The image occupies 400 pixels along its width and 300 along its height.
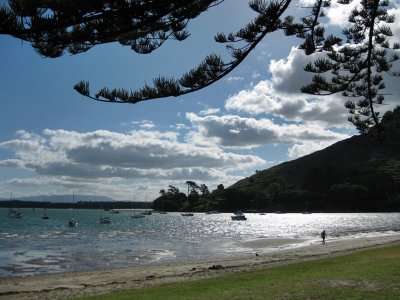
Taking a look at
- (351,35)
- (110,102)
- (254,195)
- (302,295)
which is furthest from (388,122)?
(254,195)

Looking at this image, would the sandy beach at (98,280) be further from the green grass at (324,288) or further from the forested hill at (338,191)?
the forested hill at (338,191)

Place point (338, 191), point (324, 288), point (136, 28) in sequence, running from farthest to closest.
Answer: point (338, 191)
point (324, 288)
point (136, 28)

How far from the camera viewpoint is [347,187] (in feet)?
533

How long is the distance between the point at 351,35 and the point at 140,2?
7754 millimetres

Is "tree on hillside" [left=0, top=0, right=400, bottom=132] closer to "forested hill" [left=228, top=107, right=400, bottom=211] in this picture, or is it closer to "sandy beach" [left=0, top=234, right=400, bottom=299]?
"sandy beach" [left=0, top=234, right=400, bottom=299]

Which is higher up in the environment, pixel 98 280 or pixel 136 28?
pixel 136 28

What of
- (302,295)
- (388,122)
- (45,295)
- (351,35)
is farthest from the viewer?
(45,295)

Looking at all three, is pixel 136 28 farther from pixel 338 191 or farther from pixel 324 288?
pixel 338 191

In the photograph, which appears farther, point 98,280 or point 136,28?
point 98,280

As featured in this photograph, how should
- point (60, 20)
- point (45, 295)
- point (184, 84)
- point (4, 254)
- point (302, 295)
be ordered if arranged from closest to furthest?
point (60, 20) → point (184, 84) → point (302, 295) → point (45, 295) → point (4, 254)

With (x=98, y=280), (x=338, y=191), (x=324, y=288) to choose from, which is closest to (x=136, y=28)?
(x=324, y=288)

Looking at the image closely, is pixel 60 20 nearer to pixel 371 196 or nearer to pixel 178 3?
pixel 178 3

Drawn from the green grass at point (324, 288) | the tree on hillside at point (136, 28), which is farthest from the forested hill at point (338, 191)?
the tree on hillside at point (136, 28)

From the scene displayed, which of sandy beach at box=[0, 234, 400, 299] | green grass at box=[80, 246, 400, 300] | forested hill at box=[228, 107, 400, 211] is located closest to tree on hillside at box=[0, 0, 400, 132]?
green grass at box=[80, 246, 400, 300]
